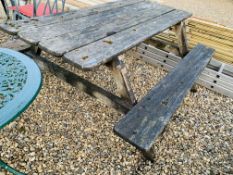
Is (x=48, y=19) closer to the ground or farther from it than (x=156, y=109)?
farther from it

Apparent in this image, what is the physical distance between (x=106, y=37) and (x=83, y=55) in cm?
46

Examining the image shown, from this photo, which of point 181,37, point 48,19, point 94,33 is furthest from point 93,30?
point 181,37

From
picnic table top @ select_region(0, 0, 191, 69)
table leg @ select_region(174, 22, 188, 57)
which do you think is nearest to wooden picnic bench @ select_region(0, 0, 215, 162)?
picnic table top @ select_region(0, 0, 191, 69)

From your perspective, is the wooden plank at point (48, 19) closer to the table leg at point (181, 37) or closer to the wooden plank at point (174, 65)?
the table leg at point (181, 37)

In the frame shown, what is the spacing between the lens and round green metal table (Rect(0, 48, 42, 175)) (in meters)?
1.28

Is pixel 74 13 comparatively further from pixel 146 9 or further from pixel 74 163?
pixel 74 163

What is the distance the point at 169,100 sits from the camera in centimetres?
221

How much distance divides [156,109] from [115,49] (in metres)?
0.60

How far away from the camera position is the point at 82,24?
2.43 m

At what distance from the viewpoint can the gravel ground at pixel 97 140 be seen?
222cm

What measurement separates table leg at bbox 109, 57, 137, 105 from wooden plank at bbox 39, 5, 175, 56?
26 cm

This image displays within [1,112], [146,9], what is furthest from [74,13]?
[1,112]

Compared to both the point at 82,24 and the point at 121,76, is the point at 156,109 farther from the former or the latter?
the point at 82,24

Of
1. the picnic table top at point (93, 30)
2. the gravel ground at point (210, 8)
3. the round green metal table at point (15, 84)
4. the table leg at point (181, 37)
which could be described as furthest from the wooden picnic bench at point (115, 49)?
the gravel ground at point (210, 8)
